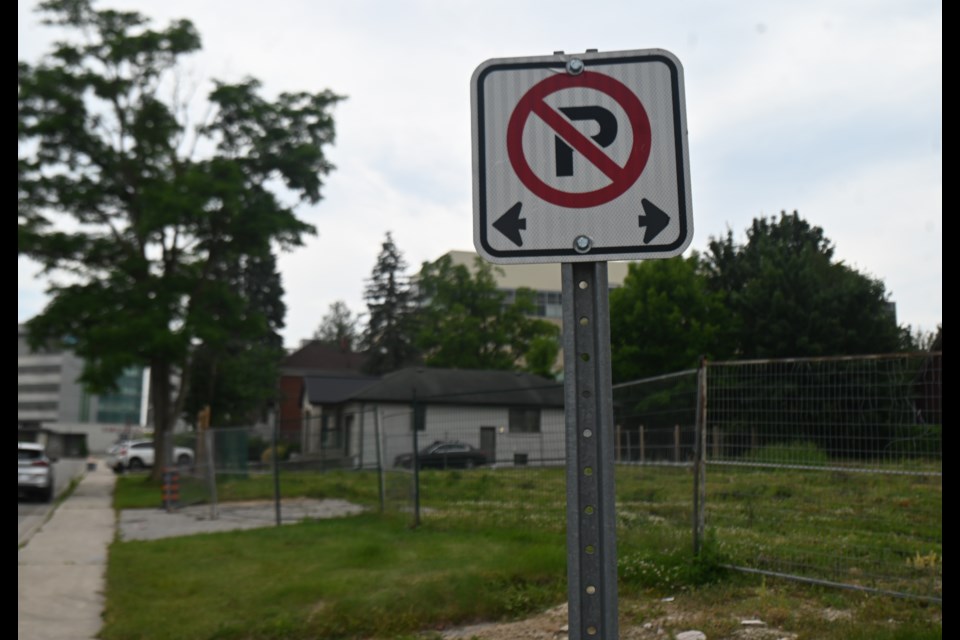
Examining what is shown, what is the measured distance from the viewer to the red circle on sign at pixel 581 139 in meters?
2.45

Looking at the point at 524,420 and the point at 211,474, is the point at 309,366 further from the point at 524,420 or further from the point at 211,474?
the point at 524,420

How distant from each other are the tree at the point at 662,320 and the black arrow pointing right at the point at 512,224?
4086 centimetres

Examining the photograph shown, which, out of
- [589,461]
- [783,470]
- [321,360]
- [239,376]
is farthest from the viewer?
[321,360]

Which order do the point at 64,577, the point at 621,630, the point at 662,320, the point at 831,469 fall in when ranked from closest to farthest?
the point at 621,630 → the point at 831,469 → the point at 64,577 → the point at 662,320

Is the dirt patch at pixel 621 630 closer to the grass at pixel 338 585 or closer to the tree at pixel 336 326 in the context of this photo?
the grass at pixel 338 585

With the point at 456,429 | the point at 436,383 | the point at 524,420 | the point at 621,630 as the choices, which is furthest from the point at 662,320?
the point at 621,630

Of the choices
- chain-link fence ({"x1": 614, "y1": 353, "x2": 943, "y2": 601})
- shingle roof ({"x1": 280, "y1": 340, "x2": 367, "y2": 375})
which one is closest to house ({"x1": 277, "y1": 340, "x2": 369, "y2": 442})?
shingle roof ({"x1": 280, "y1": 340, "x2": 367, "y2": 375})

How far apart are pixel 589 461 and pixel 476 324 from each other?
58.5 meters

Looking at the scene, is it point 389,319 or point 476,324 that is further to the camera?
point 389,319

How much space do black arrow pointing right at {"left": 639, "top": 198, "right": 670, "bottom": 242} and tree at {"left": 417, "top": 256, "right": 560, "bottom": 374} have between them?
56610mm

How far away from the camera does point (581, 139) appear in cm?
248

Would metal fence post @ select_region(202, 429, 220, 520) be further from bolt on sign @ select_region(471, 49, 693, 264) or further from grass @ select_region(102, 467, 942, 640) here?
bolt on sign @ select_region(471, 49, 693, 264)

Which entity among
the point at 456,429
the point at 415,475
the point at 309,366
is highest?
the point at 309,366
